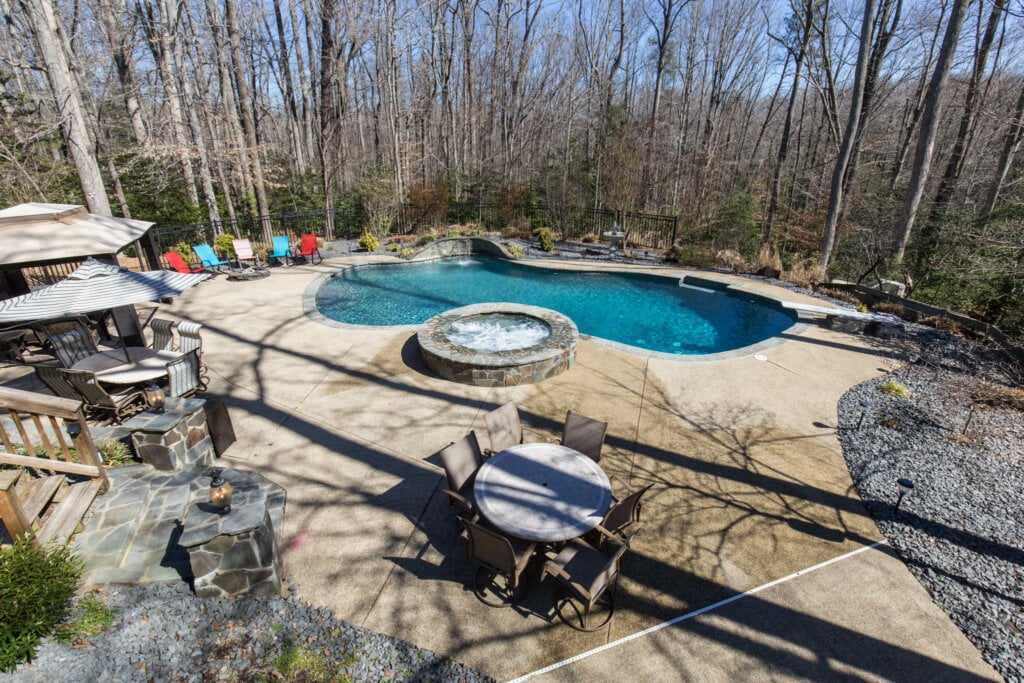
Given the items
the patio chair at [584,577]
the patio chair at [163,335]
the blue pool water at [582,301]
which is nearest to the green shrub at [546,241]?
the blue pool water at [582,301]

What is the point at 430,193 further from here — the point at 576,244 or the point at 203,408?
the point at 203,408

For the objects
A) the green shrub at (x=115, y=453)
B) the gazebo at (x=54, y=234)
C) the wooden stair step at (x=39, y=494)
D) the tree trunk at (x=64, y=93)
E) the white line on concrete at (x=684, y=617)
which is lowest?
the white line on concrete at (x=684, y=617)

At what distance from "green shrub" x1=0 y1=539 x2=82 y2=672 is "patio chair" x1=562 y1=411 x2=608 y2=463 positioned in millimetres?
3928

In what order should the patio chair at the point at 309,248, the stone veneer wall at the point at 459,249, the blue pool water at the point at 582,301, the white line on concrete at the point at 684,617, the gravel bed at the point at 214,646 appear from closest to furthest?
the gravel bed at the point at 214,646 < the white line on concrete at the point at 684,617 < the blue pool water at the point at 582,301 < the patio chair at the point at 309,248 < the stone veneer wall at the point at 459,249

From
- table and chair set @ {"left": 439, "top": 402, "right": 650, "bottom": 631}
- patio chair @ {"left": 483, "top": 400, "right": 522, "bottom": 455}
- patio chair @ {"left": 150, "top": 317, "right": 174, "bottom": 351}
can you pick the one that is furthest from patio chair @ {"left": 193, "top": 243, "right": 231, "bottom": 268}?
table and chair set @ {"left": 439, "top": 402, "right": 650, "bottom": 631}

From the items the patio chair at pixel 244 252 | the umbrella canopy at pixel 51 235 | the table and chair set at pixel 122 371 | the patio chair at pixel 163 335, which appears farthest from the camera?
the patio chair at pixel 244 252

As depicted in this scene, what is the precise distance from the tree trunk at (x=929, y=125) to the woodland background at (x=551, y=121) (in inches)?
2.2

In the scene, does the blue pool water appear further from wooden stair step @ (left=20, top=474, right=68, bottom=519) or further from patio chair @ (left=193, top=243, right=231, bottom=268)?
wooden stair step @ (left=20, top=474, right=68, bottom=519)

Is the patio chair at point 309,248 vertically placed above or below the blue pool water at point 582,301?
above

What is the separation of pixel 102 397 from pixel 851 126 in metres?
17.2

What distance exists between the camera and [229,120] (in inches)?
644

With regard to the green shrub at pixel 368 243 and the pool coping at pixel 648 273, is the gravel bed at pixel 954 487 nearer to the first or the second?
the pool coping at pixel 648 273

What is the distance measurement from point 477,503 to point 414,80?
27.2m

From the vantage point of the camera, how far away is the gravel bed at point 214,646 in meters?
2.71
